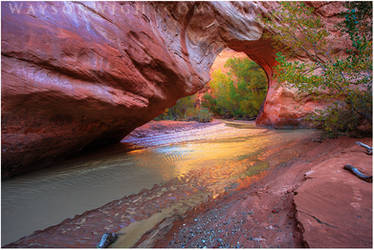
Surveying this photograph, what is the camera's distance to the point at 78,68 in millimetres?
2686

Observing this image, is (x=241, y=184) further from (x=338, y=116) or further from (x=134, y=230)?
(x=338, y=116)

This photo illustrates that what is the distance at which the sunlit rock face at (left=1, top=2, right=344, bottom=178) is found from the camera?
7.59ft

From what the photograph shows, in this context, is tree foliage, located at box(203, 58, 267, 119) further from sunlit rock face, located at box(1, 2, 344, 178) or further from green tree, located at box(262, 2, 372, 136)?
sunlit rock face, located at box(1, 2, 344, 178)

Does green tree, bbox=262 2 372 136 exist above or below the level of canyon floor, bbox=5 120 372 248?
above

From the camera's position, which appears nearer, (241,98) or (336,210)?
(336,210)

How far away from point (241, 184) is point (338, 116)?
391cm

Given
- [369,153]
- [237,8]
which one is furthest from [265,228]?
[237,8]

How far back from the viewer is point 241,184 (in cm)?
254

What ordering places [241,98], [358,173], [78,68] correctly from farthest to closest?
1. [241,98]
2. [78,68]
3. [358,173]

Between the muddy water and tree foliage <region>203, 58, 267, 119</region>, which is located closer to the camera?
the muddy water

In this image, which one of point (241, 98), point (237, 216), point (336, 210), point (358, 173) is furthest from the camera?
point (241, 98)

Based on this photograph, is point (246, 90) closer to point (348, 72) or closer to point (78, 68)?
point (348, 72)

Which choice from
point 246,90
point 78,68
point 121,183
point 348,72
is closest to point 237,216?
point 121,183

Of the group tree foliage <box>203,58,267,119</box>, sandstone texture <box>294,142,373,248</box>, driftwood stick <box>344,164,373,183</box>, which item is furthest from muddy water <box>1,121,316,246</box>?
tree foliage <box>203,58,267,119</box>
